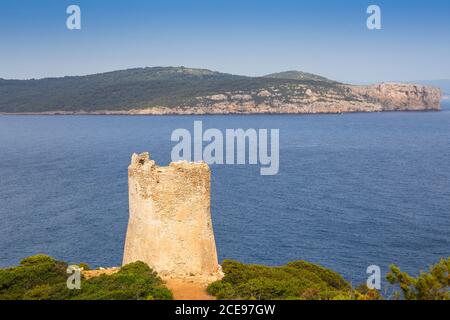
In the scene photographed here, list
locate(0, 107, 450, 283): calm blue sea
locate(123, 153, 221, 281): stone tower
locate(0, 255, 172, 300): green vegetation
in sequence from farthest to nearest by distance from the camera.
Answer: locate(0, 107, 450, 283): calm blue sea, locate(123, 153, 221, 281): stone tower, locate(0, 255, 172, 300): green vegetation

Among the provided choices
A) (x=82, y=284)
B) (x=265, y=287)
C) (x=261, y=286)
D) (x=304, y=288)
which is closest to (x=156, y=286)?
(x=82, y=284)

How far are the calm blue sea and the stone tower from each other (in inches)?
797

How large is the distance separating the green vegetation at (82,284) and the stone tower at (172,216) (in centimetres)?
87

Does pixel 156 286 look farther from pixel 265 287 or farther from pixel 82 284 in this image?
pixel 265 287

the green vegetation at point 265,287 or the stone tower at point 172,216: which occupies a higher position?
the stone tower at point 172,216

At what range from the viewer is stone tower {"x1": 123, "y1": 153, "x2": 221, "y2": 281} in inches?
822

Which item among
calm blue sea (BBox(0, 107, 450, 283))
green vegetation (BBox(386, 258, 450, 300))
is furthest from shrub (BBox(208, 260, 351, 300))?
calm blue sea (BBox(0, 107, 450, 283))

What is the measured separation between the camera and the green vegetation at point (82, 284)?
19016mm

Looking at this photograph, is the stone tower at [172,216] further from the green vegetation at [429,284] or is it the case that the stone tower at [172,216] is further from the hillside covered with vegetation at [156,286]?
the green vegetation at [429,284]

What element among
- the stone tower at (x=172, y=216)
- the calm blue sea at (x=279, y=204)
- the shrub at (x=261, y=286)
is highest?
the stone tower at (x=172, y=216)

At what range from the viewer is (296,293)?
2048 centimetres

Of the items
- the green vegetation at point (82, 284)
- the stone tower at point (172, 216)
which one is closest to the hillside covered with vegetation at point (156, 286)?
the green vegetation at point (82, 284)

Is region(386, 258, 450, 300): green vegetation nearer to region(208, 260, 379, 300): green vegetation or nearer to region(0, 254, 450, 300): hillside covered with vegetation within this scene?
region(0, 254, 450, 300): hillside covered with vegetation
